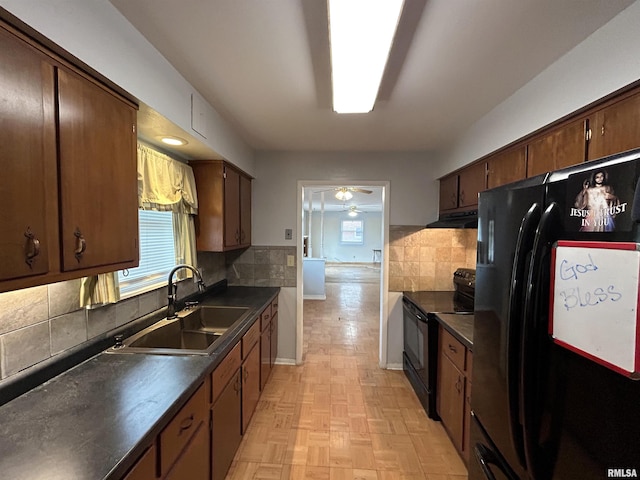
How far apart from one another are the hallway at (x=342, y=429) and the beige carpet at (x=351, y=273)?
5.19m

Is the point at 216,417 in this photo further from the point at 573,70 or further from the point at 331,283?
the point at 331,283

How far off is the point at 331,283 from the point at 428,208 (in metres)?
5.50

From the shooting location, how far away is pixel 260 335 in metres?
2.47

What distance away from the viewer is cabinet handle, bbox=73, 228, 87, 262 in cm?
102

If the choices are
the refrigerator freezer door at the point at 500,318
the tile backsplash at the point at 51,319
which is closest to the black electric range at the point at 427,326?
the refrigerator freezer door at the point at 500,318

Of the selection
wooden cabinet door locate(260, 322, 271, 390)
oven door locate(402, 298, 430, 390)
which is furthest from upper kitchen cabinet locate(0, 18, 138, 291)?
oven door locate(402, 298, 430, 390)

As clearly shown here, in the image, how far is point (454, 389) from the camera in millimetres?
1989

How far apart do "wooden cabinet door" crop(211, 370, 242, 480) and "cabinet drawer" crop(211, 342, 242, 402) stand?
44 millimetres

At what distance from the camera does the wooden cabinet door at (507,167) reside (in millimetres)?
1748

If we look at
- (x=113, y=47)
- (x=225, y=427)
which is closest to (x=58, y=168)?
(x=113, y=47)

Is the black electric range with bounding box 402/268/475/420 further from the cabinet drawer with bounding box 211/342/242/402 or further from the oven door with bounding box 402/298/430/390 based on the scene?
the cabinet drawer with bounding box 211/342/242/402

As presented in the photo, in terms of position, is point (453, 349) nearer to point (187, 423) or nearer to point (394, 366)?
point (394, 366)

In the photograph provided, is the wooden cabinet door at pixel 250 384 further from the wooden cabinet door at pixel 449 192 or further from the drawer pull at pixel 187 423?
the wooden cabinet door at pixel 449 192

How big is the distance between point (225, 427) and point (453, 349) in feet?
5.15
